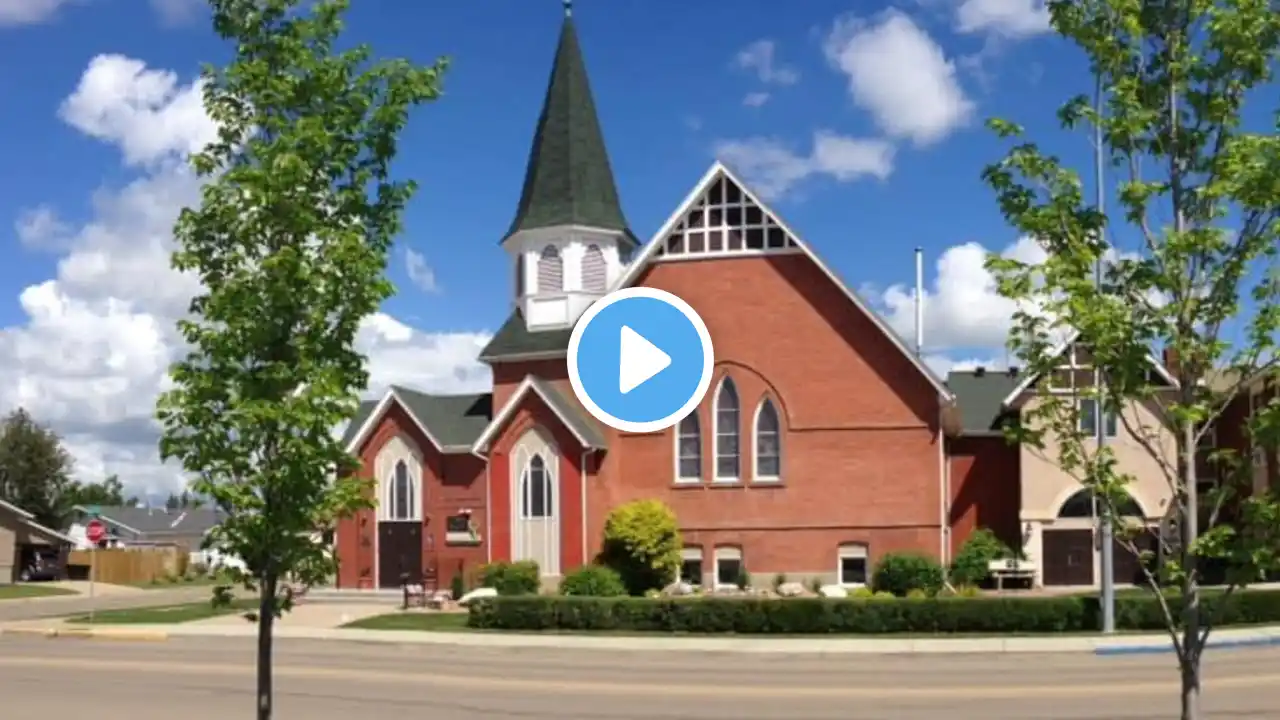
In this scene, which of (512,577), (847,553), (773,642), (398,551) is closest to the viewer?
(773,642)

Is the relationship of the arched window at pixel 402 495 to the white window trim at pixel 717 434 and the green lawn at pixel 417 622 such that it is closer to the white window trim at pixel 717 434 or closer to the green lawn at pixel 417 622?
the green lawn at pixel 417 622

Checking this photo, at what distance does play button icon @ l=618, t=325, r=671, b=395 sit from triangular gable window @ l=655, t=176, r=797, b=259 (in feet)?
31.0

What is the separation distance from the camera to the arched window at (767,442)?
138ft

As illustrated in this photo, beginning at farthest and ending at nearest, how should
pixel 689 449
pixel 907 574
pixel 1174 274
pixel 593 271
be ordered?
pixel 593 271
pixel 689 449
pixel 907 574
pixel 1174 274

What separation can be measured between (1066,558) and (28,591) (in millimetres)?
42955

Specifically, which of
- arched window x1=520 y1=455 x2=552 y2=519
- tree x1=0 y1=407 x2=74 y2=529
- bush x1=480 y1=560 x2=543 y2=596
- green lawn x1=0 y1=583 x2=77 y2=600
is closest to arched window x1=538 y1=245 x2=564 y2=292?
arched window x1=520 y1=455 x2=552 y2=519

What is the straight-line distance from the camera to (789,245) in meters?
42.6

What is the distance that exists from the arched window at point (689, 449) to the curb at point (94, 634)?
16059mm

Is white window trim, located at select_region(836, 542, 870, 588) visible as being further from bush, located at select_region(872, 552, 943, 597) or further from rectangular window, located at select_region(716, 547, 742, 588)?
rectangular window, located at select_region(716, 547, 742, 588)

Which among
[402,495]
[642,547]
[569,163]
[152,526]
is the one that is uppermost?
[569,163]

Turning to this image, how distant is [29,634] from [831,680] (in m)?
23.5

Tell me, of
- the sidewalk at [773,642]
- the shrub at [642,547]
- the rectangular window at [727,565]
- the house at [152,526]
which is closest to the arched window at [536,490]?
the shrub at [642,547]

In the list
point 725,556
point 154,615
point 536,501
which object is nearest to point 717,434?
point 725,556

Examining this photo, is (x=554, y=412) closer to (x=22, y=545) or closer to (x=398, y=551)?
(x=398, y=551)
